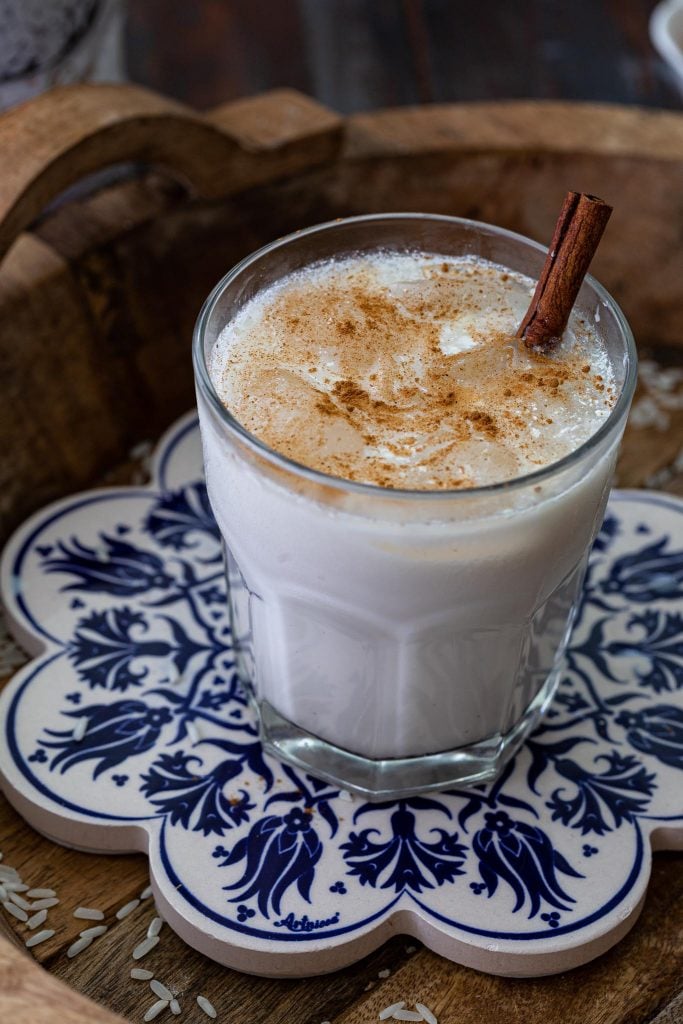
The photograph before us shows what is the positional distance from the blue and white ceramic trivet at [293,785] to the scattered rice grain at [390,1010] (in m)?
0.06

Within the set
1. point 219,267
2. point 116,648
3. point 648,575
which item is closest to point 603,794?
point 648,575

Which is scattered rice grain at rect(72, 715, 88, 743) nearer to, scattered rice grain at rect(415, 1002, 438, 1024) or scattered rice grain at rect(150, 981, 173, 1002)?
scattered rice grain at rect(150, 981, 173, 1002)

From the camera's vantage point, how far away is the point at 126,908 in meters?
1.07

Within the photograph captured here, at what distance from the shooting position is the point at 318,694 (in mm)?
1107

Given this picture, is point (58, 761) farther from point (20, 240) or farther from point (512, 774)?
point (20, 240)

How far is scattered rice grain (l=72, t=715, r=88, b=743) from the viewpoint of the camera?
116cm

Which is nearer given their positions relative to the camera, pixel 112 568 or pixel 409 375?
pixel 409 375

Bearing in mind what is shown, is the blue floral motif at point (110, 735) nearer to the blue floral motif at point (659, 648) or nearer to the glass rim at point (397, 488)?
the glass rim at point (397, 488)

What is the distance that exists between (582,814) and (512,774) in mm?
79

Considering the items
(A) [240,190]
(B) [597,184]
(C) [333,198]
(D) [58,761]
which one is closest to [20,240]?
(A) [240,190]

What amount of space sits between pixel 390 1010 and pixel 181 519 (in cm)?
63

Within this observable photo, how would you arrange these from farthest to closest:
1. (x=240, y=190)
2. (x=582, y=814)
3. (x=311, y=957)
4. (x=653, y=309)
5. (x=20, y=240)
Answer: (x=653, y=309) → (x=240, y=190) → (x=20, y=240) → (x=582, y=814) → (x=311, y=957)

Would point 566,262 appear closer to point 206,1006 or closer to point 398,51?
point 206,1006

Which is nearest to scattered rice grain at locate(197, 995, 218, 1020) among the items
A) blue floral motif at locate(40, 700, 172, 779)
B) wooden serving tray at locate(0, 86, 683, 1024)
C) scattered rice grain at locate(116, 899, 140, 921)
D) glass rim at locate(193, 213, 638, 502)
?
wooden serving tray at locate(0, 86, 683, 1024)
